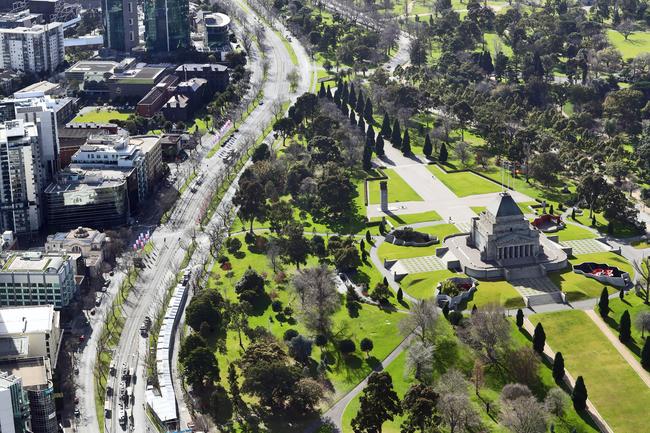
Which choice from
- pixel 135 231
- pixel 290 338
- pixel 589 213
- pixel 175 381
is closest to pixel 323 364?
pixel 290 338

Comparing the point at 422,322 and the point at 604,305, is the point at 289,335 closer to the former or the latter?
the point at 422,322

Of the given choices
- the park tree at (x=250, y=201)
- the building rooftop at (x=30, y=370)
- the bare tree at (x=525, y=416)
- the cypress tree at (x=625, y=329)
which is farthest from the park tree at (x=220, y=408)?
the park tree at (x=250, y=201)

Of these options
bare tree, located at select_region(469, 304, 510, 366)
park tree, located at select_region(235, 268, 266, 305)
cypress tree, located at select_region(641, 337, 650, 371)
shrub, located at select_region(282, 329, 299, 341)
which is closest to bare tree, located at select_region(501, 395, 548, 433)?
bare tree, located at select_region(469, 304, 510, 366)

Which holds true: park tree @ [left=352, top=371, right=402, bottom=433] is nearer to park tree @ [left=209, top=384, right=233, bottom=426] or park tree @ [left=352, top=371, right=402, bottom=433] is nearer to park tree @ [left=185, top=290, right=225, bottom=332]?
park tree @ [left=209, top=384, right=233, bottom=426]

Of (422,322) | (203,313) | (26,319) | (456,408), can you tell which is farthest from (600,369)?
(26,319)

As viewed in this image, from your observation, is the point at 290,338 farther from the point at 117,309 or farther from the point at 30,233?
the point at 30,233

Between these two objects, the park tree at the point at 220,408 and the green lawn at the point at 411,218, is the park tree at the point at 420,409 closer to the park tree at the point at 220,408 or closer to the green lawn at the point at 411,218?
the park tree at the point at 220,408
